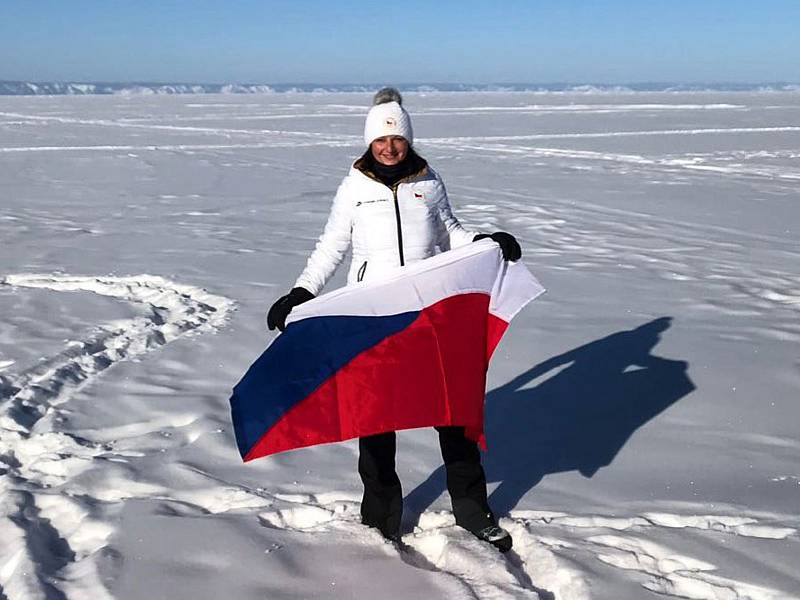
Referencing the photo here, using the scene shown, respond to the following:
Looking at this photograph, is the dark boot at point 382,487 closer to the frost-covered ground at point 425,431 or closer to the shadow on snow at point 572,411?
the frost-covered ground at point 425,431

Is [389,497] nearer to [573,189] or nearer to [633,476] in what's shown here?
[633,476]

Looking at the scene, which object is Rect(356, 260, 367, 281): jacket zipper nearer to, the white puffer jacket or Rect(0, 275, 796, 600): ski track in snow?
the white puffer jacket

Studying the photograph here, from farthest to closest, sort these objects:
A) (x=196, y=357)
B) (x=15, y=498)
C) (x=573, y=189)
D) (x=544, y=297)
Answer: (x=573, y=189) → (x=544, y=297) → (x=196, y=357) → (x=15, y=498)

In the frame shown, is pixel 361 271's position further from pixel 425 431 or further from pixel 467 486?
pixel 425 431

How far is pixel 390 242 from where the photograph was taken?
318cm

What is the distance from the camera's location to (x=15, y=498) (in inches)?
138

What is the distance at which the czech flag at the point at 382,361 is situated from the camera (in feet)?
9.59

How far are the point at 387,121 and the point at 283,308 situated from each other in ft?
2.38

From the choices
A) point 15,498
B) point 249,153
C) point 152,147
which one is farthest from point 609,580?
point 152,147

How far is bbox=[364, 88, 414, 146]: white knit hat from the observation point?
3.03 m

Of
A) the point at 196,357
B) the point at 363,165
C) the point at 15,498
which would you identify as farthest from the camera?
the point at 196,357

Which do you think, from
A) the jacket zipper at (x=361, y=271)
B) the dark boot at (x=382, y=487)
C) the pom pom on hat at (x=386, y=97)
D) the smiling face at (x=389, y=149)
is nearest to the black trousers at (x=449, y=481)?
the dark boot at (x=382, y=487)

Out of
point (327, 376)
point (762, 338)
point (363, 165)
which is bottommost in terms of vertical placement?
point (762, 338)

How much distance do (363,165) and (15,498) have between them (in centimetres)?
187
